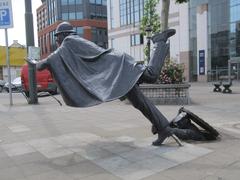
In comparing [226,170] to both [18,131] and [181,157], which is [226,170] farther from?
[18,131]

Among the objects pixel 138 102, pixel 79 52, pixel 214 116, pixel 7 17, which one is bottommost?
pixel 214 116

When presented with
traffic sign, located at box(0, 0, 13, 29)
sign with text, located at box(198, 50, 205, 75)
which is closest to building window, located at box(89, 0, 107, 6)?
sign with text, located at box(198, 50, 205, 75)

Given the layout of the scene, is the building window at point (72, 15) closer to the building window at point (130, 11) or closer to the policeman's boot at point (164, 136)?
the building window at point (130, 11)

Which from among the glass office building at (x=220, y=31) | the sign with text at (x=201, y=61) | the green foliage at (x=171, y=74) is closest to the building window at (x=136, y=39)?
the glass office building at (x=220, y=31)

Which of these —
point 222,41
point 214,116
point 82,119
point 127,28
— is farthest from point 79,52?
point 127,28

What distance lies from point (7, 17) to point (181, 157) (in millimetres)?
10279

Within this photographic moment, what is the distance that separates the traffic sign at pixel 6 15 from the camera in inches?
532

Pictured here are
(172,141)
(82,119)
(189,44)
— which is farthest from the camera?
(189,44)

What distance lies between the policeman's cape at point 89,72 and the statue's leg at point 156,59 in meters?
0.13

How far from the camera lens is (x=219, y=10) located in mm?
36344

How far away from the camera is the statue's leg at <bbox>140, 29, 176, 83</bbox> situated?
5785mm

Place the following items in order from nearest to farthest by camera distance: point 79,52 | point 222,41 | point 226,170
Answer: point 226,170
point 79,52
point 222,41

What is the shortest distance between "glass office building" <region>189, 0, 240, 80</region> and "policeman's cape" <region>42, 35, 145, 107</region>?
31.0 metres

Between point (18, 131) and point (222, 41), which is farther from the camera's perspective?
point (222, 41)
